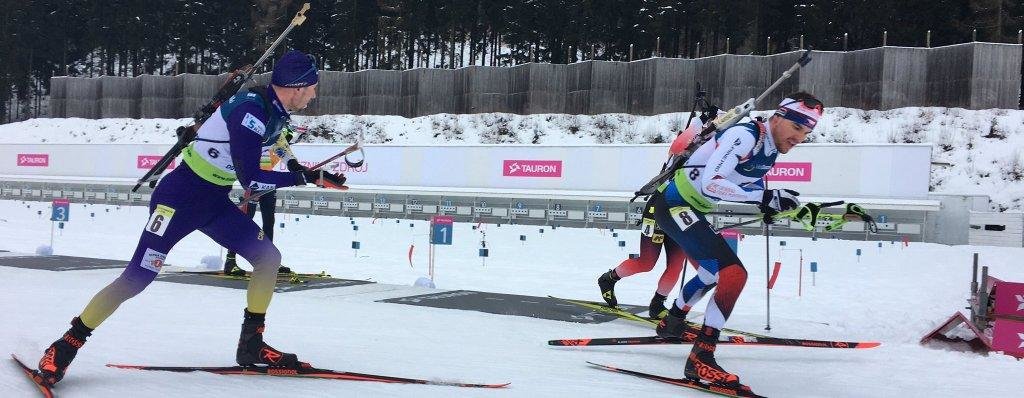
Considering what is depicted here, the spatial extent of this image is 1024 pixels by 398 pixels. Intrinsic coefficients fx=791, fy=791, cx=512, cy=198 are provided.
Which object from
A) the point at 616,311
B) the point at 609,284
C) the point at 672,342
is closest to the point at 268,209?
the point at 609,284

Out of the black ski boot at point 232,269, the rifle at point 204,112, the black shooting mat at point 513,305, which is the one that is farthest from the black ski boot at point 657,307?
the black ski boot at point 232,269

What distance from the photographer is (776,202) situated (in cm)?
500

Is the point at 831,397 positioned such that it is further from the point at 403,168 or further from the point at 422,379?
the point at 403,168

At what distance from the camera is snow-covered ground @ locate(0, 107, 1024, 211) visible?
92.1 feet

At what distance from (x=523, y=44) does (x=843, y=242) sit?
32599 mm

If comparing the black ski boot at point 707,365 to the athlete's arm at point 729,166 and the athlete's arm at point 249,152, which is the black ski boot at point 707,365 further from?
the athlete's arm at point 249,152

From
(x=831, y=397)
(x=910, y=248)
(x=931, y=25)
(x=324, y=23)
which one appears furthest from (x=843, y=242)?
(x=324, y=23)

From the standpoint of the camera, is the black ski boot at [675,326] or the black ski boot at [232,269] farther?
the black ski boot at [232,269]

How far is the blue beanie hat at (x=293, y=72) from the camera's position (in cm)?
477

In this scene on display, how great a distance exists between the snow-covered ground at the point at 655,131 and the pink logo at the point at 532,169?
9.87 meters

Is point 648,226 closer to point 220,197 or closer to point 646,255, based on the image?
point 646,255

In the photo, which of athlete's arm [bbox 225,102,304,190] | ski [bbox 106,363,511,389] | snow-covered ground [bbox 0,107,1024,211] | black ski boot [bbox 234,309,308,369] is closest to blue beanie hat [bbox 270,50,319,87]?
athlete's arm [bbox 225,102,304,190]

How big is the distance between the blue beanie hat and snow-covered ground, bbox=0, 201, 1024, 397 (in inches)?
69.7

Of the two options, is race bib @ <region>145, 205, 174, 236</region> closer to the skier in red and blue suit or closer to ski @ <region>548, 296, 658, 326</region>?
the skier in red and blue suit
